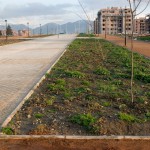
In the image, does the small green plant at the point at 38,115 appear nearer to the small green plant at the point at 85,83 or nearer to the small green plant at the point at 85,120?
the small green plant at the point at 85,120

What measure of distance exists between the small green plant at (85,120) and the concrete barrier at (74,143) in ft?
2.18

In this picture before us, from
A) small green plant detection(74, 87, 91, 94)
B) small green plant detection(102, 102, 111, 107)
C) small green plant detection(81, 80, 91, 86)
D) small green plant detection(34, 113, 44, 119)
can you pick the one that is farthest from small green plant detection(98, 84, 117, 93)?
small green plant detection(34, 113, 44, 119)

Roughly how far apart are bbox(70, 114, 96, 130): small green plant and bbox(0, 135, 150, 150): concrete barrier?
26.1 inches

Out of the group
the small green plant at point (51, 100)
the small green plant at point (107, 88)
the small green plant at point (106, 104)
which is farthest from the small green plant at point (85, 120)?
the small green plant at point (107, 88)

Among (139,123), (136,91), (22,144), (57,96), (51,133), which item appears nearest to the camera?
(22,144)

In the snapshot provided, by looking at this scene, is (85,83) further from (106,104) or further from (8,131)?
(8,131)

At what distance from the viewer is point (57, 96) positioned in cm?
867

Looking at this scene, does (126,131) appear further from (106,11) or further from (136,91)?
(106,11)

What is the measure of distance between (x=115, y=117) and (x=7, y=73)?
7794 mm

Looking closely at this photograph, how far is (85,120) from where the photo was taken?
21.0 ft

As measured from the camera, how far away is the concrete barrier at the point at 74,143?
16.9ft


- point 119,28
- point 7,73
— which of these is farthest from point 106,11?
point 7,73

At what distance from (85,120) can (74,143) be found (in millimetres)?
1152

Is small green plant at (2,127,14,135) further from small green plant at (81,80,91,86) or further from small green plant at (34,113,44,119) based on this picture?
small green plant at (81,80,91,86)
